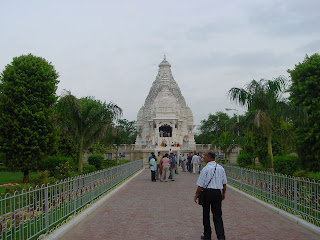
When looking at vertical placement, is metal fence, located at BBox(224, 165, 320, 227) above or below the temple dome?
below

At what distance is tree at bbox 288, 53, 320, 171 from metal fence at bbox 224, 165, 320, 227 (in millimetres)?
10804

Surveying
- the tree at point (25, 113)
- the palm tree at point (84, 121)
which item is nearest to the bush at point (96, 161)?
the tree at point (25, 113)

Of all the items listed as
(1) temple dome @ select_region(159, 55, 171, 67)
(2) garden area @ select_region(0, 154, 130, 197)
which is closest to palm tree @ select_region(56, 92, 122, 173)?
(2) garden area @ select_region(0, 154, 130, 197)

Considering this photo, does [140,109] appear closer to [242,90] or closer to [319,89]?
[319,89]

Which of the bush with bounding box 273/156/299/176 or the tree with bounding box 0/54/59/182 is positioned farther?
the bush with bounding box 273/156/299/176

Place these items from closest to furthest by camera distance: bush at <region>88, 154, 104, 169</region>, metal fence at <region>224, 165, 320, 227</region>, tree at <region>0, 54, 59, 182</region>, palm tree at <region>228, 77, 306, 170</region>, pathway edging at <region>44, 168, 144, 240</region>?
pathway edging at <region>44, 168, 144, 240</region> < metal fence at <region>224, 165, 320, 227</region> < palm tree at <region>228, 77, 306, 170</region> < tree at <region>0, 54, 59, 182</region> < bush at <region>88, 154, 104, 169</region>

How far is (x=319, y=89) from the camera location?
2542 cm

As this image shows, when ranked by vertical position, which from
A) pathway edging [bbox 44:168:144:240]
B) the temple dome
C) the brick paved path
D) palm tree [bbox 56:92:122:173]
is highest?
the temple dome

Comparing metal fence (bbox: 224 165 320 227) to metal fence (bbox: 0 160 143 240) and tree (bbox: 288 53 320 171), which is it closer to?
metal fence (bbox: 0 160 143 240)

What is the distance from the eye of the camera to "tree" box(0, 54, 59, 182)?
899 inches

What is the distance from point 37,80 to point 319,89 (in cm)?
1801

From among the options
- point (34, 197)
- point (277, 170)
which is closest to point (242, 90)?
point (277, 170)

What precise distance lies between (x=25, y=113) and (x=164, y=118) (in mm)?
44794

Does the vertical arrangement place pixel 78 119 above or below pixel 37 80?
below
